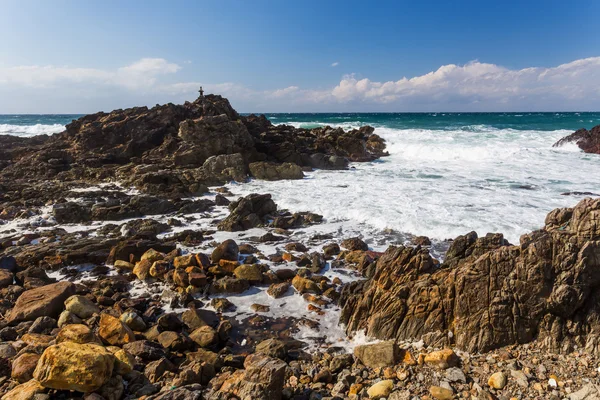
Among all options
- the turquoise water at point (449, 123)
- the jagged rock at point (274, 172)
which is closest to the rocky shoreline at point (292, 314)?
the jagged rock at point (274, 172)

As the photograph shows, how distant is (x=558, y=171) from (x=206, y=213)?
23.2m

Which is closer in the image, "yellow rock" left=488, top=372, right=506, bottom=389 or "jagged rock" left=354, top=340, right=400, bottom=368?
"yellow rock" left=488, top=372, right=506, bottom=389

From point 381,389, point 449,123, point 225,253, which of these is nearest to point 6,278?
point 225,253

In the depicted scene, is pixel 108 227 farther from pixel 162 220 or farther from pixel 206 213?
pixel 206 213

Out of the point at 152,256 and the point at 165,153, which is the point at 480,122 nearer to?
the point at 165,153

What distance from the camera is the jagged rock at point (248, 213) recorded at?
1291cm

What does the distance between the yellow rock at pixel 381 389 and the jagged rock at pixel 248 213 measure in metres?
8.73

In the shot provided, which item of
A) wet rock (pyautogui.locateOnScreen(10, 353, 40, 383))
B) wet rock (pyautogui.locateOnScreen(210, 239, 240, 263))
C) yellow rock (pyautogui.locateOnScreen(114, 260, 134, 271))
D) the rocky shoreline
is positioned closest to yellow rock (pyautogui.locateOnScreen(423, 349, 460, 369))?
the rocky shoreline

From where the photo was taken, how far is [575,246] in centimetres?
552

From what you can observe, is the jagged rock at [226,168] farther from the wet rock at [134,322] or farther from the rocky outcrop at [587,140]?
the rocky outcrop at [587,140]

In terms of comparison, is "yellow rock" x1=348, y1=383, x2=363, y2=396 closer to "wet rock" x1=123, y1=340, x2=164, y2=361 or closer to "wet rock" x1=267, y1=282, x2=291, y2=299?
"wet rock" x1=123, y1=340, x2=164, y2=361

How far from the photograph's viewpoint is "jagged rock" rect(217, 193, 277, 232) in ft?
42.4

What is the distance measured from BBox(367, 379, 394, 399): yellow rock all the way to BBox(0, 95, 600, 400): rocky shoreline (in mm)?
18

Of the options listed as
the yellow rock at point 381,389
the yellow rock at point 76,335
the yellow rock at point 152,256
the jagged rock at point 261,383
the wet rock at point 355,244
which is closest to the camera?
the jagged rock at point 261,383
